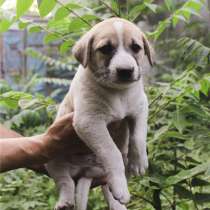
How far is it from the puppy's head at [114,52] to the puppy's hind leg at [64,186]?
0.40 m

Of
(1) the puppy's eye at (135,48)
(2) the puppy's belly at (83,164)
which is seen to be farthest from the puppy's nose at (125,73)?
(2) the puppy's belly at (83,164)

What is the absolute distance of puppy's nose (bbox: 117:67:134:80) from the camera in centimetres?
130

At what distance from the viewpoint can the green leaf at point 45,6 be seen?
5.60ft

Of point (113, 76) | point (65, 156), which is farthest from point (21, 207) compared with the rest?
point (113, 76)

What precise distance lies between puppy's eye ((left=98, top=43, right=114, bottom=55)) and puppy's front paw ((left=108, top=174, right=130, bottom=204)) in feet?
1.19

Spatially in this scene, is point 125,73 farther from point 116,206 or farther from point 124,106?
point 116,206

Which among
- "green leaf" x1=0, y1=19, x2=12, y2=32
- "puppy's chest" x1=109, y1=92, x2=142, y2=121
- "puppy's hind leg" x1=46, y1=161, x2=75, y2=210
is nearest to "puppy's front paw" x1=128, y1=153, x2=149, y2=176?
"puppy's chest" x1=109, y1=92, x2=142, y2=121

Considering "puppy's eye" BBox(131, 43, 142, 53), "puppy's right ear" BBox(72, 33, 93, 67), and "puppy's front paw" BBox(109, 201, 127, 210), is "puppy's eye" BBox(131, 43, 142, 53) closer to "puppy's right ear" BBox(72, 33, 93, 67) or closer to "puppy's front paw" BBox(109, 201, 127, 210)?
"puppy's right ear" BBox(72, 33, 93, 67)

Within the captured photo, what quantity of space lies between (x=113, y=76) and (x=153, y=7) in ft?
1.98

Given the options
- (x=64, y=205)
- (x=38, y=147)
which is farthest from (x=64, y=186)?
(x=38, y=147)

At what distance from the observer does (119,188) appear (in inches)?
55.3

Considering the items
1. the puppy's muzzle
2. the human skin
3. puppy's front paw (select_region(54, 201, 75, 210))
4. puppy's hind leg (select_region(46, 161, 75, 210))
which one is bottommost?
puppy's front paw (select_region(54, 201, 75, 210))

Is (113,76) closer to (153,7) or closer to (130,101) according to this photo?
(130,101)

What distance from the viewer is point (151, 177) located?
6.01ft
